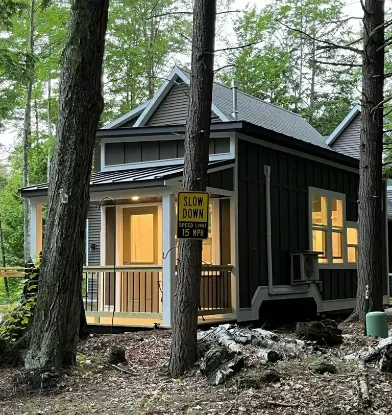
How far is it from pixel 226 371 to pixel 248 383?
0.37 m

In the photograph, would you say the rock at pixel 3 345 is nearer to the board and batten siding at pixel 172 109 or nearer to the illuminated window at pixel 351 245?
the board and batten siding at pixel 172 109

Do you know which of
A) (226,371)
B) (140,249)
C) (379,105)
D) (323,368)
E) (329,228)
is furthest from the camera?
(329,228)

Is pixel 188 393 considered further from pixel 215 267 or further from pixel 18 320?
pixel 215 267

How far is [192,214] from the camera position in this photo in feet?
21.4

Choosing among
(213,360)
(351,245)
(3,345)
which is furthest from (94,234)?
(213,360)

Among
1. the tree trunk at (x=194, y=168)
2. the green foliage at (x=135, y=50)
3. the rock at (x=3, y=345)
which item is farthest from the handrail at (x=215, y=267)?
the green foliage at (x=135, y=50)

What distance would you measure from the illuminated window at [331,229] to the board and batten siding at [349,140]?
11.5ft

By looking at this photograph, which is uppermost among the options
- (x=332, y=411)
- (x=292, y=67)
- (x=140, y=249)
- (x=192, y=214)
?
(x=292, y=67)

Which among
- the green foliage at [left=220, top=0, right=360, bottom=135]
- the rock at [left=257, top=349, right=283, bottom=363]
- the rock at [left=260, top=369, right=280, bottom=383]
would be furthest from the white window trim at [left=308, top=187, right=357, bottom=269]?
the green foliage at [left=220, top=0, right=360, bottom=135]

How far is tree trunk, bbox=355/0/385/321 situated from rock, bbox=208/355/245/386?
5283 mm

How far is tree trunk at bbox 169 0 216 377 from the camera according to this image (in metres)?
6.61

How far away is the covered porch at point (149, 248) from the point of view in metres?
10.0

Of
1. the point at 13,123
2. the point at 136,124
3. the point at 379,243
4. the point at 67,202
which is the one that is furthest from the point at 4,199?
the point at 67,202

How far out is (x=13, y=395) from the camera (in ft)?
19.9
